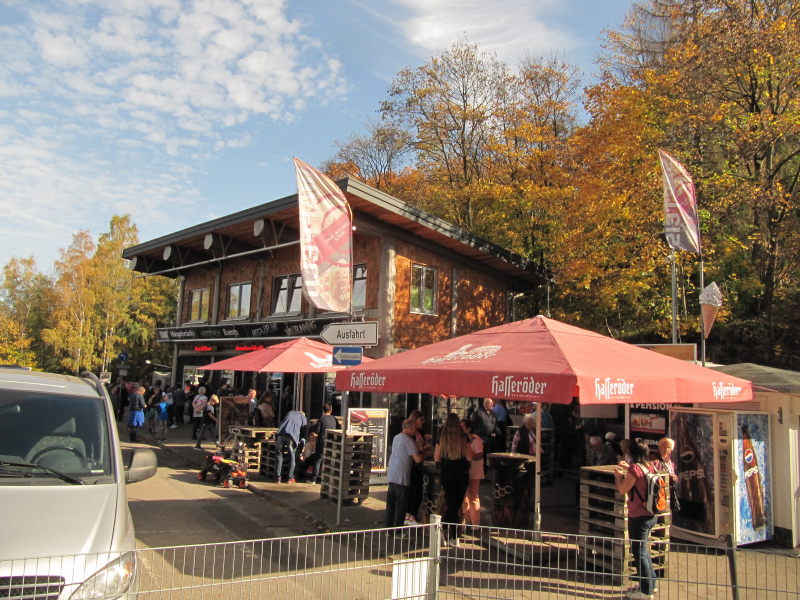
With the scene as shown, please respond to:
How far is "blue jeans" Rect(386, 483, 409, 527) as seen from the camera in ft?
27.7

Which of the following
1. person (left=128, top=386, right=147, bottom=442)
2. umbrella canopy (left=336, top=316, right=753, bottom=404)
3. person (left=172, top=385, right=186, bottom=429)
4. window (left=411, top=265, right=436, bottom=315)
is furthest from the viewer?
person (left=172, top=385, right=186, bottom=429)

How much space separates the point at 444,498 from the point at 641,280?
11.7 m

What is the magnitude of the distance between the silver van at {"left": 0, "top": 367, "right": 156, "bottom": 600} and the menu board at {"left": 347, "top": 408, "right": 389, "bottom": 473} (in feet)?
24.3

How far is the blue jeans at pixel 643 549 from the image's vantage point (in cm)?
614

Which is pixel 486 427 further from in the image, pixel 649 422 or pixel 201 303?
pixel 201 303

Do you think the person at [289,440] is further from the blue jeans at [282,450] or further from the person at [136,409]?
the person at [136,409]

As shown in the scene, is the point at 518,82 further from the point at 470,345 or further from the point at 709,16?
the point at 470,345

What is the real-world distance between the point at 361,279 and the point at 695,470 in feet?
38.1

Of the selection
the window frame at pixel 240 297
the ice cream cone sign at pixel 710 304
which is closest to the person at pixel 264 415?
the window frame at pixel 240 297

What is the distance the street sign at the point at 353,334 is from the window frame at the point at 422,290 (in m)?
9.13

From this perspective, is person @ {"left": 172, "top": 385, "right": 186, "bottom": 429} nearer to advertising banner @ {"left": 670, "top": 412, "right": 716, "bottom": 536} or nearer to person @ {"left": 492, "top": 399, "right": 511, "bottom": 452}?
person @ {"left": 492, "top": 399, "right": 511, "bottom": 452}

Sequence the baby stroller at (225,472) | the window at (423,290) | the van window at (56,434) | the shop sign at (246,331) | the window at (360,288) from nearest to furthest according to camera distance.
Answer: the van window at (56,434) < the baby stroller at (225,472) < the window at (360,288) < the window at (423,290) < the shop sign at (246,331)

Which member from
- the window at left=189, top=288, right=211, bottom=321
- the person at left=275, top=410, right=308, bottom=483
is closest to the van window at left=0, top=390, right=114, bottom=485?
the person at left=275, top=410, right=308, bottom=483

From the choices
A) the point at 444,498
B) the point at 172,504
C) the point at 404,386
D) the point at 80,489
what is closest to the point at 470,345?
the point at 404,386
